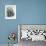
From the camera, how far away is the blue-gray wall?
369cm

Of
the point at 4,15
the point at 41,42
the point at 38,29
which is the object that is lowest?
the point at 41,42

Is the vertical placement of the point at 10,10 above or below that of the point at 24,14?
above

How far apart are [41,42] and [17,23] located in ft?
2.90

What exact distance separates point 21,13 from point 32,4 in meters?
0.42

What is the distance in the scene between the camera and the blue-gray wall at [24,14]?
145 inches

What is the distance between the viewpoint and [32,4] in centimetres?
371

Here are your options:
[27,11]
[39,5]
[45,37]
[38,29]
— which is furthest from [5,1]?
[45,37]

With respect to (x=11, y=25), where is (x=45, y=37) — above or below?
below

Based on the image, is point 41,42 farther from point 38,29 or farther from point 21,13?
point 21,13

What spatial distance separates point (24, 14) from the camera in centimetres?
371

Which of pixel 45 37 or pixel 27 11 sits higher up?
pixel 27 11

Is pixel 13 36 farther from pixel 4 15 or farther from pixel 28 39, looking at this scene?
pixel 4 15

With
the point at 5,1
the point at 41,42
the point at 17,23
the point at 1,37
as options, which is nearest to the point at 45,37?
the point at 41,42

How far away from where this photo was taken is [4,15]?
3.69 metres
